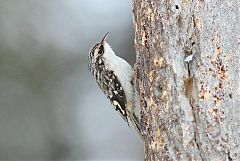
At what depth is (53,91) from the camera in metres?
8.40

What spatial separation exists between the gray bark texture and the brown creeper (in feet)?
2.78

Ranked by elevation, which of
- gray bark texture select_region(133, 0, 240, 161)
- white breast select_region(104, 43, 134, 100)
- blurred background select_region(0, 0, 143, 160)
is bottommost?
gray bark texture select_region(133, 0, 240, 161)

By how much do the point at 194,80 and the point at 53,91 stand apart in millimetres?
5614

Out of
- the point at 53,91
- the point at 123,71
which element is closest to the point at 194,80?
the point at 123,71

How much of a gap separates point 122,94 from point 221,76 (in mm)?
1256

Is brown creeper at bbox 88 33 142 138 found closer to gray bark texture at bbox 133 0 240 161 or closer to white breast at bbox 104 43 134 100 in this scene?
white breast at bbox 104 43 134 100

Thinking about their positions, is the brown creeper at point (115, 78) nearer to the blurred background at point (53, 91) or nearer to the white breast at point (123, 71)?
the white breast at point (123, 71)

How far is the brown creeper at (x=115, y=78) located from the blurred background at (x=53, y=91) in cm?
368

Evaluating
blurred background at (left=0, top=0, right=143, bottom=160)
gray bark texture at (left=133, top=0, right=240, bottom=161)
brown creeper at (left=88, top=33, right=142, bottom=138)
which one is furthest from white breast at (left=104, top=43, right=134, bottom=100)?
blurred background at (left=0, top=0, right=143, bottom=160)

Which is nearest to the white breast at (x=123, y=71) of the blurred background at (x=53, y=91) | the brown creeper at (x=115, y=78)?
the brown creeper at (x=115, y=78)

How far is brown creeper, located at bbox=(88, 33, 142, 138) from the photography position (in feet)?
13.0

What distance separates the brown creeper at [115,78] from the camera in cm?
396

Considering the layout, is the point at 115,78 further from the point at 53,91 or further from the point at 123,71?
the point at 53,91

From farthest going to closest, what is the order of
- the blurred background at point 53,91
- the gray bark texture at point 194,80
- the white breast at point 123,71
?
the blurred background at point 53,91
the white breast at point 123,71
the gray bark texture at point 194,80
